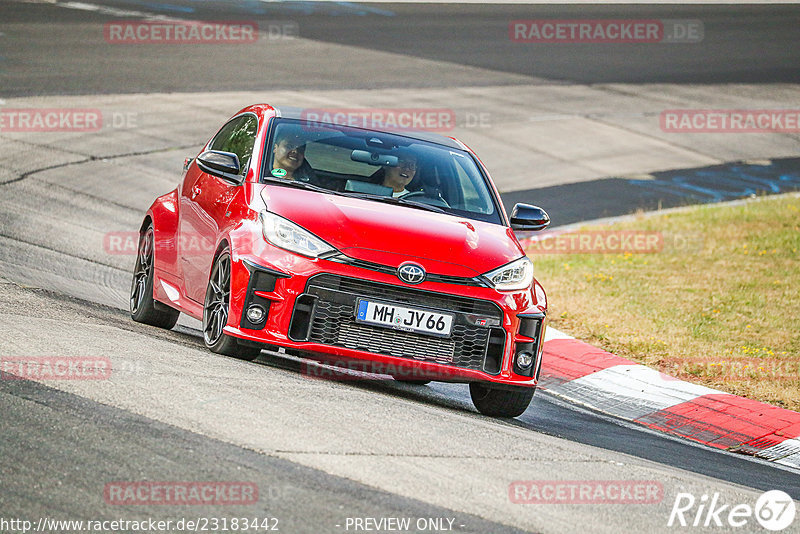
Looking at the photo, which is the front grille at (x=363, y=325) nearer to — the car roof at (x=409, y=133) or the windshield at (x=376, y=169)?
the windshield at (x=376, y=169)

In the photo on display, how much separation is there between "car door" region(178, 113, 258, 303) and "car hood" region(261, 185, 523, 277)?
0.46 m

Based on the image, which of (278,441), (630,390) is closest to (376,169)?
(630,390)

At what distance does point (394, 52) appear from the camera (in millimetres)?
28234

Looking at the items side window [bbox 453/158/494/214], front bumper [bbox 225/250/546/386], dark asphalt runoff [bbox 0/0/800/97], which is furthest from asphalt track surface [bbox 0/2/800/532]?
dark asphalt runoff [bbox 0/0/800/97]

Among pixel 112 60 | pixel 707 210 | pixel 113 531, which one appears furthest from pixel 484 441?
pixel 112 60

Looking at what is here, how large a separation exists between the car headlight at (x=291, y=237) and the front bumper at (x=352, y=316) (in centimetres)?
6

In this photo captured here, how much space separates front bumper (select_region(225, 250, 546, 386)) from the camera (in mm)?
7129

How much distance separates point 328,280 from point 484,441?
1.44m

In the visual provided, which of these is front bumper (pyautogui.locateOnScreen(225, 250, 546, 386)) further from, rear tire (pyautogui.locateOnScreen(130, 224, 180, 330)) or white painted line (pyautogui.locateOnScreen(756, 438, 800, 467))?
white painted line (pyautogui.locateOnScreen(756, 438, 800, 467))

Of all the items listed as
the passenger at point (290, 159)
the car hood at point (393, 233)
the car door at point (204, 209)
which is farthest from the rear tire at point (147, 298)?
the car hood at point (393, 233)

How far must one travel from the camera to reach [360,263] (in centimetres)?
715

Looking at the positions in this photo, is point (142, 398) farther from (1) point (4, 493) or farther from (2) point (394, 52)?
(2) point (394, 52)

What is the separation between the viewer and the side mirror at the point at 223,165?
7.99 metres

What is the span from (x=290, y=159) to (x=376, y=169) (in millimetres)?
592
